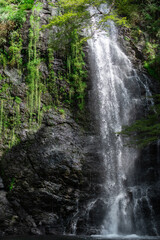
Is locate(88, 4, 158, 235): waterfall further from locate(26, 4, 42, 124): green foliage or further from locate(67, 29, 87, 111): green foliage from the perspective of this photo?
locate(26, 4, 42, 124): green foliage

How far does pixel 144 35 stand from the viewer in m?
15.1

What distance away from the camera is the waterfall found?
29.2 feet

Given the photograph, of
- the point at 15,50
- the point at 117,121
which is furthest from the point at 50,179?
the point at 15,50

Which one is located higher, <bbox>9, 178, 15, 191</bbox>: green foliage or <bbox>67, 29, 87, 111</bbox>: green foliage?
<bbox>67, 29, 87, 111</bbox>: green foliage

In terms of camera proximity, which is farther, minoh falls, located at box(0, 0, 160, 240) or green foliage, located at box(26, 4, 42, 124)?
green foliage, located at box(26, 4, 42, 124)

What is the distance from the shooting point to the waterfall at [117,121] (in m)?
8.91

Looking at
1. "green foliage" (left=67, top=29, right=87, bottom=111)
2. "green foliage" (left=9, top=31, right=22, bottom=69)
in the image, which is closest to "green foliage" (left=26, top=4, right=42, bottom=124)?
"green foliage" (left=9, top=31, right=22, bottom=69)

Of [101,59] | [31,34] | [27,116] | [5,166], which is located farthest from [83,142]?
[31,34]

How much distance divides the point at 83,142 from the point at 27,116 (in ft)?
8.84

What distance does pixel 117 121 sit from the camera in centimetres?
1122

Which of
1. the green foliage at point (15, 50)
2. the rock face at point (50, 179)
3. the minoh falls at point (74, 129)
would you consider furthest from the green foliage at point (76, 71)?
the green foliage at point (15, 50)

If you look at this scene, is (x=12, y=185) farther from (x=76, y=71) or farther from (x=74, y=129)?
(x=76, y=71)

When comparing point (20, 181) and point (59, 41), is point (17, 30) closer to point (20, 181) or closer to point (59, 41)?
point (59, 41)

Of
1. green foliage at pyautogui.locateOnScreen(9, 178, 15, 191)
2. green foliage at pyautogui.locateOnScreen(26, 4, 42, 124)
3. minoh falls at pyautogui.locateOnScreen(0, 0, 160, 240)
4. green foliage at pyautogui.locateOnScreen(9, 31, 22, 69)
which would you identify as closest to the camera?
minoh falls at pyautogui.locateOnScreen(0, 0, 160, 240)
